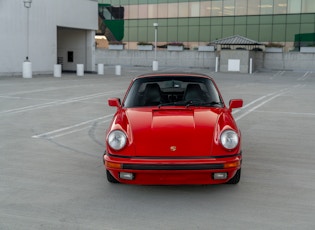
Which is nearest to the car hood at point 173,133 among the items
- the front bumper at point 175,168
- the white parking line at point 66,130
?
the front bumper at point 175,168

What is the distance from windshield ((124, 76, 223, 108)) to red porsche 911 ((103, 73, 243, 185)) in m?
0.35

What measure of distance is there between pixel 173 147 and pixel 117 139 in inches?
27.4

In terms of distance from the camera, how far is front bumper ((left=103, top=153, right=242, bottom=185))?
15.9 feet

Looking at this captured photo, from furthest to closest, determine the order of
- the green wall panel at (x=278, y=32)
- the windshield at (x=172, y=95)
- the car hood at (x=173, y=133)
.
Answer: the green wall panel at (x=278, y=32) < the windshield at (x=172, y=95) < the car hood at (x=173, y=133)

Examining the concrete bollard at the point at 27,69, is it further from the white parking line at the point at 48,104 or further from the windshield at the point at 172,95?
the windshield at the point at 172,95

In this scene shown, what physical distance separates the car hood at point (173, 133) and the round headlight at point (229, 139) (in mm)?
94

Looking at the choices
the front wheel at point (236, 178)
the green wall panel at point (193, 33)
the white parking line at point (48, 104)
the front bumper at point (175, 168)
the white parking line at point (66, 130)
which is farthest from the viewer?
the green wall panel at point (193, 33)

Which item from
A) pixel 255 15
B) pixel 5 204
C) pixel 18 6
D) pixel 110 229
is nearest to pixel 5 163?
pixel 5 204

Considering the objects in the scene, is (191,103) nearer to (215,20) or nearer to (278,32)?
(278,32)

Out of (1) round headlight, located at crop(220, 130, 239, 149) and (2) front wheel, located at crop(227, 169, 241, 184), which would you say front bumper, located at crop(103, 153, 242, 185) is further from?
(2) front wheel, located at crop(227, 169, 241, 184)

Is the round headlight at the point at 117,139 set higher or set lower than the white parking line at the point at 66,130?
higher

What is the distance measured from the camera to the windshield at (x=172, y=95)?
631 centimetres

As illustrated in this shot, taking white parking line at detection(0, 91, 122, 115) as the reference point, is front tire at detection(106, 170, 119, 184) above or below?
above

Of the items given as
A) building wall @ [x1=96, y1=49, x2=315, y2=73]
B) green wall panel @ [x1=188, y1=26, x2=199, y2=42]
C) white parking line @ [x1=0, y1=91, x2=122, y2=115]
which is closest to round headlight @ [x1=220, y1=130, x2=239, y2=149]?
white parking line @ [x1=0, y1=91, x2=122, y2=115]
